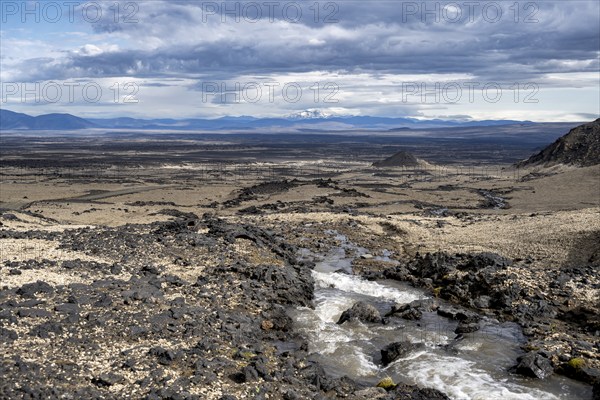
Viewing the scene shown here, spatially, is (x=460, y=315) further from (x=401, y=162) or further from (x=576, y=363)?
(x=401, y=162)

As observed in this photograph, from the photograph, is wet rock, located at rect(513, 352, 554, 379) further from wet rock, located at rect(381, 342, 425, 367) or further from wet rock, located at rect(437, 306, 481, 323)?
wet rock, located at rect(437, 306, 481, 323)

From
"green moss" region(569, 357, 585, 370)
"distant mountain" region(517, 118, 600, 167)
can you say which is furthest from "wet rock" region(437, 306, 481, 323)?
"distant mountain" region(517, 118, 600, 167)

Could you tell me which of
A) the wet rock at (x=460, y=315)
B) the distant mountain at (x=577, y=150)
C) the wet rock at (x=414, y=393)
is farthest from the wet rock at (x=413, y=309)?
the distant mountain at (x=577, y=150)

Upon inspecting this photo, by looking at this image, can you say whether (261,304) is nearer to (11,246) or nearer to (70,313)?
(70,313)

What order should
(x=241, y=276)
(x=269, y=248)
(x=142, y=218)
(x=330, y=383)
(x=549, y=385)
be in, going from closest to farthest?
(x=330, y=383), (x=549, y=385), (x=241, y=276), (x=269, y=248), (x=142, y=218)

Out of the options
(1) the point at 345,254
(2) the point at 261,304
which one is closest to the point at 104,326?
(2) the point at 261,304

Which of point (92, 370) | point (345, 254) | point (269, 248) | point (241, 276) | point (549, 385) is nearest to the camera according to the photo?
point (92, 370)

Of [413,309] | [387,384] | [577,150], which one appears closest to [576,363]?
[387,384]
